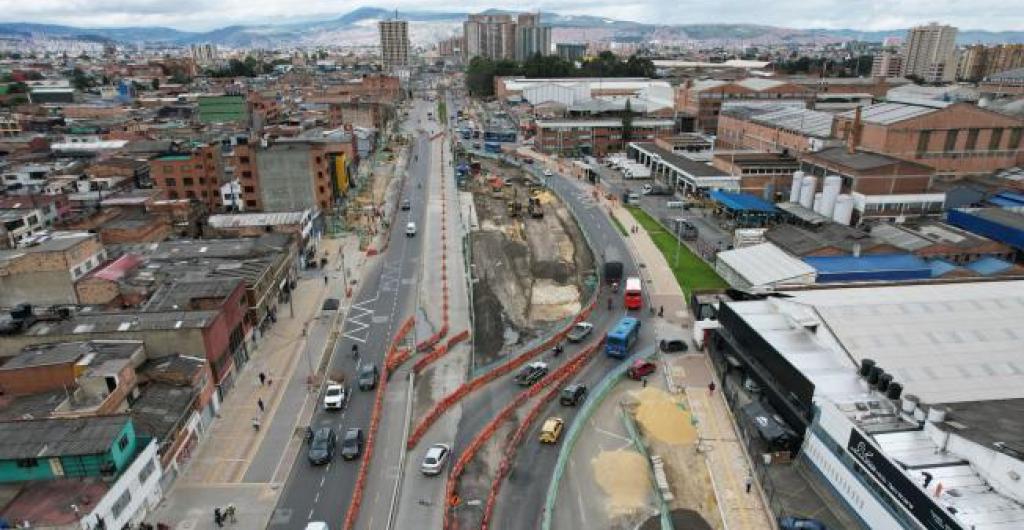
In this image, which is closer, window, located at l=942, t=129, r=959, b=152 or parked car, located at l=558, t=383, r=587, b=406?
parked car, located at l=558, t=383, r=587, b=406

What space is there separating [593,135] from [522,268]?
58.5m

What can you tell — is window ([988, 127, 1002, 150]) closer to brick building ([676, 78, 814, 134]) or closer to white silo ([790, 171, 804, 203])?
white silo ([790, 171, 804, 203])

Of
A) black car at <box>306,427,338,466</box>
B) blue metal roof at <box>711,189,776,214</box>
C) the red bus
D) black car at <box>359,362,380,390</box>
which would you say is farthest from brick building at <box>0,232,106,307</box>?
blue metal roof at <box>711,189,776,214</box>

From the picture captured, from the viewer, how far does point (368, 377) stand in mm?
35719

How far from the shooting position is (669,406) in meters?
34.2

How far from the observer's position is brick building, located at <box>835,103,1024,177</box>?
68.8 meters

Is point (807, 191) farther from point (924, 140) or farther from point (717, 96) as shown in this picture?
point (717, 96)

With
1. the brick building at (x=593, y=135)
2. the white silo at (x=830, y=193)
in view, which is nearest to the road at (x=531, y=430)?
the white silo at (x=830, y=193)

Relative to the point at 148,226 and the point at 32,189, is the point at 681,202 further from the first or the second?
the point at 32,189

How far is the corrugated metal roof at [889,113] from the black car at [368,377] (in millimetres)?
64876

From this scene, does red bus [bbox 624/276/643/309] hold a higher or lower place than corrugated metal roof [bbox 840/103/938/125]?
lower

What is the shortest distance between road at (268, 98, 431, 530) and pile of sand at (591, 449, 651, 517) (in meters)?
11.7

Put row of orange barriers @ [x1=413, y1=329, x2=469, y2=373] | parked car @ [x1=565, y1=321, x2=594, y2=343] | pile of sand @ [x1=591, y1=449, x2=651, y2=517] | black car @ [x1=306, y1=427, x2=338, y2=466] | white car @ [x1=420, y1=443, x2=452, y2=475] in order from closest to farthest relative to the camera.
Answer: pile of sand @ [x1=591, y1=449, x2=651, y2=517] → white car @ [x1=420, y1=443, x2=452, y2=475] → black car @ [x1=306, y1=427, x2=338, y2=466] → row of orange barriers @ [x1=413, y1=329, x2=469, y2=373] → parked car @ [x1=565, y1=321, x2=594, y2=343]

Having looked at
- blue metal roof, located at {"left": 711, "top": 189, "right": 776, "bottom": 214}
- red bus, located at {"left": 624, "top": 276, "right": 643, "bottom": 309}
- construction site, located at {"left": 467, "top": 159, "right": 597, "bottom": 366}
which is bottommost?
construction site, located at {"left": 467, "top": 159, "right": 597, "bottom": 366}
